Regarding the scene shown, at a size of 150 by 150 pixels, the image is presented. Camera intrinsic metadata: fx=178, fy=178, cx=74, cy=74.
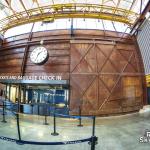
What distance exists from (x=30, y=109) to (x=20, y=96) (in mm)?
1837

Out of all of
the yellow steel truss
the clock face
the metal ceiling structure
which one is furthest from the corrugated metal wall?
the clock face

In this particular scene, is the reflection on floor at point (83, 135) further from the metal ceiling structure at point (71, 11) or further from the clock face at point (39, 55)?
the metal ceiling structure at point (71, 11)

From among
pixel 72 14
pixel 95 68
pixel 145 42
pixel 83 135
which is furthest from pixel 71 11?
pixel 83 135

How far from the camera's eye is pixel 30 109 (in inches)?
546

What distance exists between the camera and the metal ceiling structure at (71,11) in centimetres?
1482

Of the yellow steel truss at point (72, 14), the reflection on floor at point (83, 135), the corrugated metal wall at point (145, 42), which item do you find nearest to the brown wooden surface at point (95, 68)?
the corrugated metal wall at point (145, 42)

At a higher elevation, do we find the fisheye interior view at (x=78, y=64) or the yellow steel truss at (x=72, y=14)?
the yellow steel truss at (x=72, y=14)

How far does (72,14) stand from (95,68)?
4.96m

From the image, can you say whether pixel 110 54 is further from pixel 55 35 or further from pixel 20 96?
pixel 20 96

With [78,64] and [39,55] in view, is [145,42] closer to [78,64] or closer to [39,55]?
[78,64]

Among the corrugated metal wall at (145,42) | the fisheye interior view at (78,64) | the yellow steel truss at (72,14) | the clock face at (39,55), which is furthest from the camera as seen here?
the yellow steel truss at (72,14)

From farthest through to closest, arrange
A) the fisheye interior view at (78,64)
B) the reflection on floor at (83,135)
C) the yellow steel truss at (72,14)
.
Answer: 1. the yellow steel truss at (72,14)
2. the fisheye interior view at (78,64)
3. the reflection on floor at (83,135)

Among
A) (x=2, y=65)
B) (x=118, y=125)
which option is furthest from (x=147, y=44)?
(x=2, y=65)

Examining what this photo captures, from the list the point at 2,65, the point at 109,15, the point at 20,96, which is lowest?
the point at 20,96
